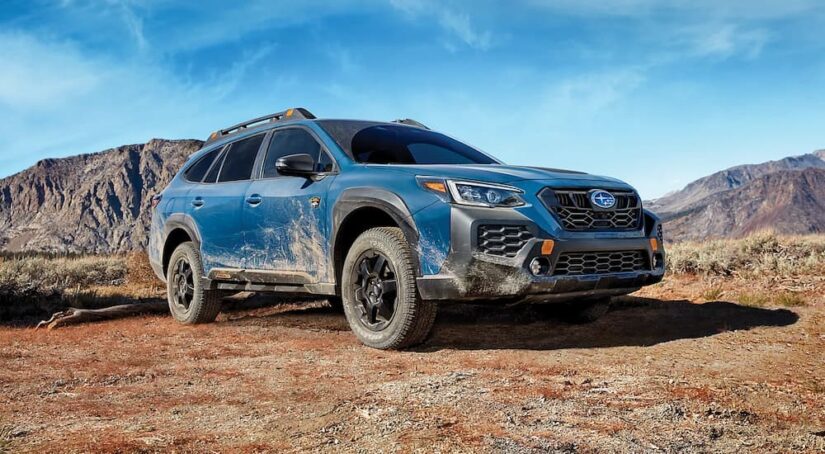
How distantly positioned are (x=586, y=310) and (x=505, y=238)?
6.71ft

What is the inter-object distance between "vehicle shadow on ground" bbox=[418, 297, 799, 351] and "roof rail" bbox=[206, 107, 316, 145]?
2.34m

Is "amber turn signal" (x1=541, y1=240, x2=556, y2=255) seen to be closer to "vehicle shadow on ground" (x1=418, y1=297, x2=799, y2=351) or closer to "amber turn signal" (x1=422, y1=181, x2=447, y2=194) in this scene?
"amber turn signal" (x1=422, y1=181, x2=447, y2=194)

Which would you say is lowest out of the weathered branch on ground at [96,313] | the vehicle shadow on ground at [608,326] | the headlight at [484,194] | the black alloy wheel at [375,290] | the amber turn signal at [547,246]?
the vehicle shadow on ground at [608,326]

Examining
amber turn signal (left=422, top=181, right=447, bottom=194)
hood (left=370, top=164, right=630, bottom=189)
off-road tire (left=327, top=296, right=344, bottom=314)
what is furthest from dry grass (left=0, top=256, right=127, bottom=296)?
amber turn signal (left=422, top=181, right=447, bottom=194)

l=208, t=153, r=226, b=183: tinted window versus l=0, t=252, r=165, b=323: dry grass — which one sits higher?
l=208, t=153, r=226, b=183: tinted window

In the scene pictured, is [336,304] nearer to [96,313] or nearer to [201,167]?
[201,167]

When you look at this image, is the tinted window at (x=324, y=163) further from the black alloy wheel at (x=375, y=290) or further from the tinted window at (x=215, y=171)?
the tinted window at (x=215, y=171)

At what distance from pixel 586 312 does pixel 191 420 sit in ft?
13.2

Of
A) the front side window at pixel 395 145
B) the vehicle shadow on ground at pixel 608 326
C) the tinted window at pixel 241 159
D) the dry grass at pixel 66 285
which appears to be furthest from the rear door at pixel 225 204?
the dry grass at pixel 66 285

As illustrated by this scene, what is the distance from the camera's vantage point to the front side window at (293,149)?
5.81 metres

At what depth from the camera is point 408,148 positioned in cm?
598

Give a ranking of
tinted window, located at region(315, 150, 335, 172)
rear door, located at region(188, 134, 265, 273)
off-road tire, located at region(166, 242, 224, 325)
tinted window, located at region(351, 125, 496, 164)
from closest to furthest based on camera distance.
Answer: tinted window, located at region(315, 150, 335, 172) → tinted window, located at region(351, 125, 496, 164) → rear door, located at region(188, 134, 265, 273) → off-road tire, located at region(166, 242, 224, 325)

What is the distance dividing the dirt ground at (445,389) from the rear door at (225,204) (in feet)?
2.61

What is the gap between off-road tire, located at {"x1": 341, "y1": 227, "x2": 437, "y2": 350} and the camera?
15.7 ft
